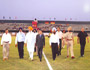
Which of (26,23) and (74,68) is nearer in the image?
(74,68)

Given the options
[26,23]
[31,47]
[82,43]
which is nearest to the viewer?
[31,47]

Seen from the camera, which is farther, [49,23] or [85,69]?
Result: [49,23]

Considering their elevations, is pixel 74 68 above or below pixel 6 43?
below

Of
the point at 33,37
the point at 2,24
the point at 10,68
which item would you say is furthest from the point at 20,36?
the point at 2,24

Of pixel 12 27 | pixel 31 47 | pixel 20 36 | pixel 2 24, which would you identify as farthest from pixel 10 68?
pixel 2 24

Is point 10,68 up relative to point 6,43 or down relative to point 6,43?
down

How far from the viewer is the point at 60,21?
99688 mm

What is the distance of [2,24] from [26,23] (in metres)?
13.0

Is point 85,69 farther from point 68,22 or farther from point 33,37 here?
point 68,22

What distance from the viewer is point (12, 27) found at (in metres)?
89.6

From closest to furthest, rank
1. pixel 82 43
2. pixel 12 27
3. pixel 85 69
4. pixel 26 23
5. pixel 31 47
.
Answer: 1. pixel 85 69
2. pixel 31 47
3. pixel 82 43
4. pixel 12 27
5. pixel 26 23

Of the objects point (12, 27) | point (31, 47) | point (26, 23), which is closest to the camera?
point (31, 47)

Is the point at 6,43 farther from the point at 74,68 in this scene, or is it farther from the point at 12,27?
the point at 12,27

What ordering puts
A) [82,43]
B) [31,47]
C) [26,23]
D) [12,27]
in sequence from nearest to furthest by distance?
1. [31,47]
2. [82,43]
3. [12,27]
4. [26,23]
